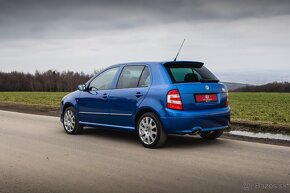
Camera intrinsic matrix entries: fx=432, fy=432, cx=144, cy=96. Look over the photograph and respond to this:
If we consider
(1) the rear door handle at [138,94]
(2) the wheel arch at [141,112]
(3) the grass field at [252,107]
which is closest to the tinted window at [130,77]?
(1) the rear door handle at [138,94]

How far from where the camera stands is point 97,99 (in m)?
9.66

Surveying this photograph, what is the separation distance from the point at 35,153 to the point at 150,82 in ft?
8.39

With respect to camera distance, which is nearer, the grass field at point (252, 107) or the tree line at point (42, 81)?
the grass field at point (252, 107)

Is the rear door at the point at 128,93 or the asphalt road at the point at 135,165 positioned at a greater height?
the rear door at the point at 128,93

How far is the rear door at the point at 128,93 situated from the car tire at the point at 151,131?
33 centimetres

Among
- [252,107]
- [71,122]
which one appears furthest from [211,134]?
[252,107]

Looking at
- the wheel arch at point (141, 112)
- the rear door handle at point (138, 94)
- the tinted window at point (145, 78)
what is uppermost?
the tinted window at point (145, 78)

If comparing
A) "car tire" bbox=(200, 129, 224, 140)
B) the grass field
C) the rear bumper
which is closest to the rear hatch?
the rear bumper

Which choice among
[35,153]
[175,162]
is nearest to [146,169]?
[175,162]

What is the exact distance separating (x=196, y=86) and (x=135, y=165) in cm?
227

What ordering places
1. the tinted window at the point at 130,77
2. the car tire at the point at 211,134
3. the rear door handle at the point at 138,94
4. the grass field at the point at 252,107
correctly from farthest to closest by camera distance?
the grass field at the point at 252,107
the car tire at the point at 211,134
the tinted window at the point at 130,77
the rear door handle at the point at 138,94

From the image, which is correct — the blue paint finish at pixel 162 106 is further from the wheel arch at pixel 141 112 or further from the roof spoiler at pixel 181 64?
the roof spoiler at pixel 181 64

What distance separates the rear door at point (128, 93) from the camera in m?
8.61

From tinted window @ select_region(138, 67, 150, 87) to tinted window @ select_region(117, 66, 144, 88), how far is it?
0.12 m
